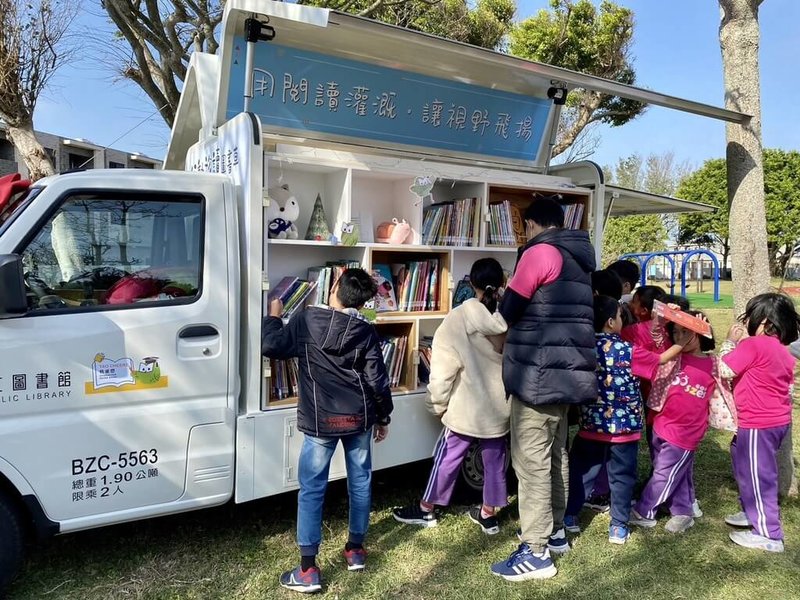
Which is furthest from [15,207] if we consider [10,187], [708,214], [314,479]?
[708,214]

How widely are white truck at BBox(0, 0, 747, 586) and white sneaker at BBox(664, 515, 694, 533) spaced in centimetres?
125

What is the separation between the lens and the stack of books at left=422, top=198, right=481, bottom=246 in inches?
154

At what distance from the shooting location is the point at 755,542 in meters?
3.33

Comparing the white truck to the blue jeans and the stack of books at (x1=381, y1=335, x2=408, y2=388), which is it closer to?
the stack of books at (x1=381, y1=335, x2=408, y2=388)

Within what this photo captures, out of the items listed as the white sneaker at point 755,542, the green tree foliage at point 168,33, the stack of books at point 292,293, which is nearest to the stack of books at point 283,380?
the stack of books at point 292,293

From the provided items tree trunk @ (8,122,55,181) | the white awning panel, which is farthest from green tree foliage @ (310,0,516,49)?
the white awning panel

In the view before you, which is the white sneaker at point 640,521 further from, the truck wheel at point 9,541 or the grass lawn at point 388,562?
the truck wheel at point 9,541

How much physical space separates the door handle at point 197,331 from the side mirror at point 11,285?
2.20 ft

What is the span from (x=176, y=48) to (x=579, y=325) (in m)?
7.42

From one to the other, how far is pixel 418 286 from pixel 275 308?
1062mm

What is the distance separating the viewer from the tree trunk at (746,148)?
4.05 m

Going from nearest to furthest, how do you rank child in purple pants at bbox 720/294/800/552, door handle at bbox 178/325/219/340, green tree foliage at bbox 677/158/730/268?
door handle at bbox 178/325/219/340 < child in purple pants at bbox 720/294/800/552 < green tree foliage at bbox 677/158/730/268

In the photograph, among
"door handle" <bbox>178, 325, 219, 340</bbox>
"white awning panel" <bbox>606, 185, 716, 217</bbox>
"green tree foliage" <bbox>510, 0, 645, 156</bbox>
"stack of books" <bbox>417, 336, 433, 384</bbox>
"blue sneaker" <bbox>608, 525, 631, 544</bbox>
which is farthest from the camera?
"green tree foliage" <bbox>510, 0, 645, 156</bbox>

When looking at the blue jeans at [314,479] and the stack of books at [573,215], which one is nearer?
the blue jeans at [314,479]
